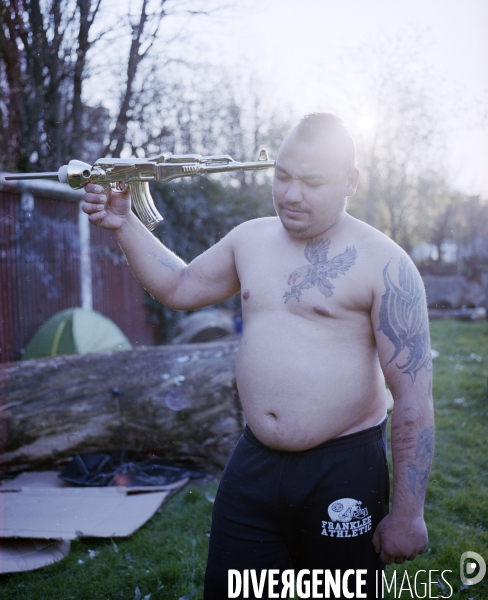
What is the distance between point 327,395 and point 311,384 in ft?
0.20

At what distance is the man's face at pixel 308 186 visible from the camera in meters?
1.77

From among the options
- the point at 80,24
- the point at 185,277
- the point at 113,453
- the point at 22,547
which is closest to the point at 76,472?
the point at 113,453

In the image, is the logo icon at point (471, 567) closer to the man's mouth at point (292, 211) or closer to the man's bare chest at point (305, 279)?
the man's bare chest at point (305, 279)

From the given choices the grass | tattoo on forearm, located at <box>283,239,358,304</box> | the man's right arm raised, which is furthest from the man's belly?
the grass

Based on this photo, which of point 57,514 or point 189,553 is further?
point 57,514

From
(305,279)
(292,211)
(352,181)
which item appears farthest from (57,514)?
(352,181)

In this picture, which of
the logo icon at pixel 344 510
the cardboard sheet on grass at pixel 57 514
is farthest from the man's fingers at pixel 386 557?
the cardboard sheet on grass at pixel 57 514

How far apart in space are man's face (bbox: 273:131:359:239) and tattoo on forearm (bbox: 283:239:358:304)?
0.19 ft

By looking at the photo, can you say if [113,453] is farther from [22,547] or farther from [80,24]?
[80,24]

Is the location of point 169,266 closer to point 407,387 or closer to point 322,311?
point 322,311

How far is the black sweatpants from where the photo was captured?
5.68 feet

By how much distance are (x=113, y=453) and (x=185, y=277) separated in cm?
259

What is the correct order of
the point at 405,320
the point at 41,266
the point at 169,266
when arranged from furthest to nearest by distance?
the point at 41,266 → the point at 169,266 → the point at 405,320

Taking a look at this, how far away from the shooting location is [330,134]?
1.80 metres
